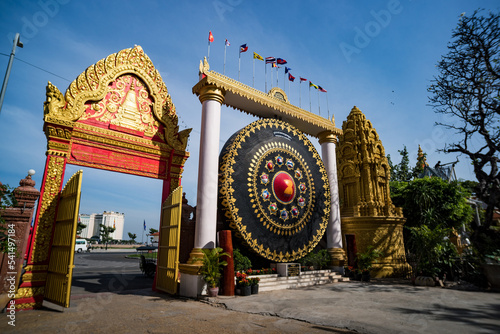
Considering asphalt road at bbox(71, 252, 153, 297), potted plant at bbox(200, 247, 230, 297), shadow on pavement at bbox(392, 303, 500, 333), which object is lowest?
asphalt road at bbox(71, 252, 153, 297)

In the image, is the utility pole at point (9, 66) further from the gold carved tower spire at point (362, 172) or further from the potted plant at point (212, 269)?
the gold carved tower spire at point (362, 172)

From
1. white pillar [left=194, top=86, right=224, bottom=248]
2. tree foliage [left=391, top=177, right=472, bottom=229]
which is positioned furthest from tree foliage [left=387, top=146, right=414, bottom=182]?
white pillar [left=194, top=86, right=224, bottom=248]

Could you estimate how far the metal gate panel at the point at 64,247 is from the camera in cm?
589

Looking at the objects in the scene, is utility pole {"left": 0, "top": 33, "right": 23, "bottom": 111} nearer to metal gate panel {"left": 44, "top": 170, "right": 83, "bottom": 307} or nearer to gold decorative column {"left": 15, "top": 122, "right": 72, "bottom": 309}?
gold decorative column {"left": 15, "top": 122, "right": 72, "bottom": 309}

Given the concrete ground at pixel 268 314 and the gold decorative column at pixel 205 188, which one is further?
the gold decorative column at pixel 205 188

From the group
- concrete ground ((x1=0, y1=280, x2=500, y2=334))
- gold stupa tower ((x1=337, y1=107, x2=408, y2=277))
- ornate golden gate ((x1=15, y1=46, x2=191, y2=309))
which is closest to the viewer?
concrete ground ((x1=0, y1=280, x2=500, y2=334))

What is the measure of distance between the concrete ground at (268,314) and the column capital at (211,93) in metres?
6.11

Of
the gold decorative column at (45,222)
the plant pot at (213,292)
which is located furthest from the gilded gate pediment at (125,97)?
the plant pot at (213,292)

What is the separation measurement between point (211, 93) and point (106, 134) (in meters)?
3.46

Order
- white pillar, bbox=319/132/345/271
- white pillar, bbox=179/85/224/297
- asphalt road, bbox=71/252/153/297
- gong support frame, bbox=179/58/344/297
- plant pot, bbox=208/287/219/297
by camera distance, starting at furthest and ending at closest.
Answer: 1. white pillar, bbox=319/132/345/271
2. asphalt road, bbox=71/252/153/297
3. gong support frame, bbox=179/58/344/297
4. white pillar, bbox=179/85/224/297
5. plant pot, bbox=208/287/219/297

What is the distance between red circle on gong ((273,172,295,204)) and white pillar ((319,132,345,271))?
292 cm

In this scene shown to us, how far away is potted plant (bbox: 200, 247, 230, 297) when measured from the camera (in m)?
7.64

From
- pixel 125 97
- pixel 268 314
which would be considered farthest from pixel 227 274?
pixel 125 97

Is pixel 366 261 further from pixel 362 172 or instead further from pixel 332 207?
pixel 362 172
